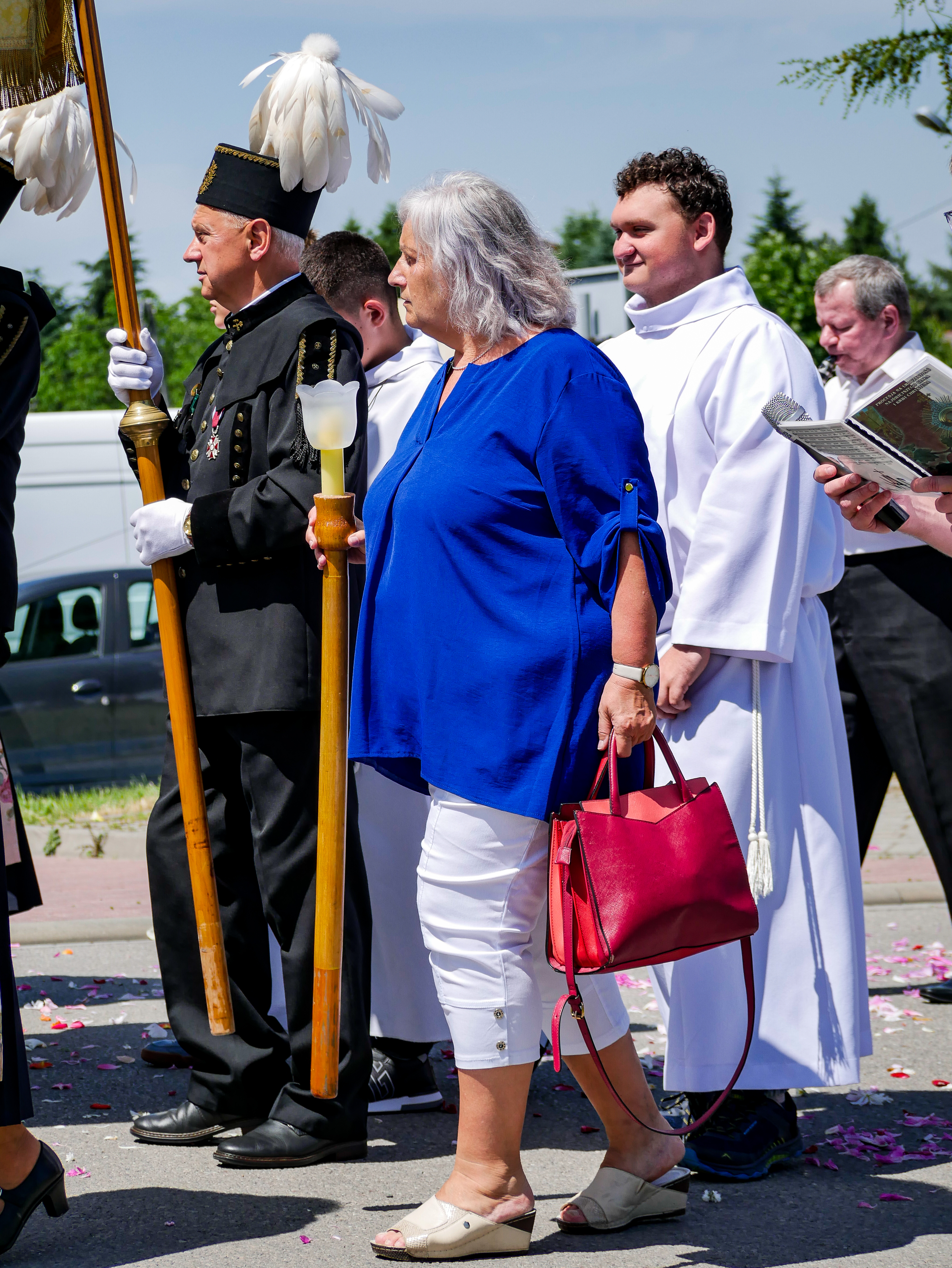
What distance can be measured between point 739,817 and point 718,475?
0.80m

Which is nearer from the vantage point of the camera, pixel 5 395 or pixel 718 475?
pixel 5 395

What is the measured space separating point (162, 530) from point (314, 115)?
3.44 feet

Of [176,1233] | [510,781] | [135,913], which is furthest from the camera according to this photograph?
[135,913]

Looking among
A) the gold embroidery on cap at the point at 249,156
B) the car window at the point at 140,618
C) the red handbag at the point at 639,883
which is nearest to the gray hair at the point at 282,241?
the gold embroidery on cap at the point at 249,156

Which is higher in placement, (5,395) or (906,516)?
(5,395)

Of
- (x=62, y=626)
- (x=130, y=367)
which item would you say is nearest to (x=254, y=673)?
(x=130, y=367)

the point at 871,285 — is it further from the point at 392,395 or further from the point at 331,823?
the point at 331,823

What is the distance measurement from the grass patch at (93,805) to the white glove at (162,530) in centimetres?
633

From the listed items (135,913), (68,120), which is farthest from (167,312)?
(68,120)

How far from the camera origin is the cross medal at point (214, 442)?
367cm

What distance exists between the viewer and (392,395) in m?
4.50

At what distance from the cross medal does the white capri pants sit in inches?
45.2

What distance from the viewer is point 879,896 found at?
7117 mm

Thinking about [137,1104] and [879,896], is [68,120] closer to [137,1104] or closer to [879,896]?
[137,1104]
